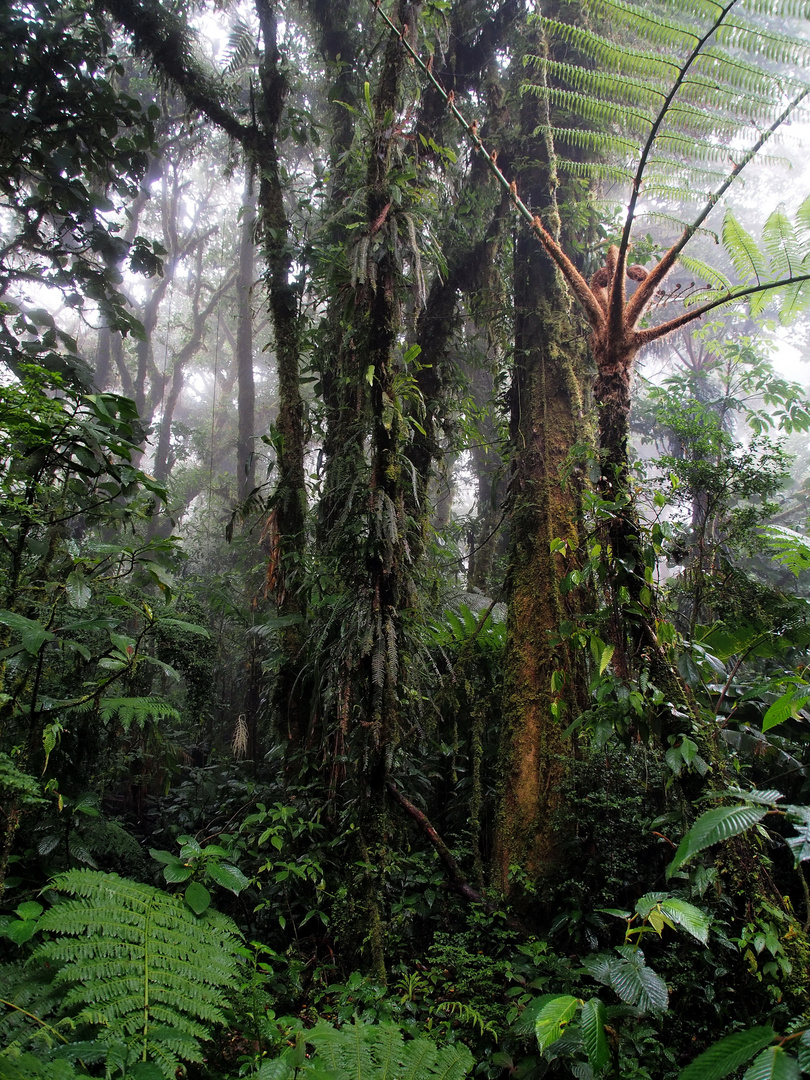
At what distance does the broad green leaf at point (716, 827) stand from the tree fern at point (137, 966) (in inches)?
42.4

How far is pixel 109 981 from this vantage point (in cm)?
136

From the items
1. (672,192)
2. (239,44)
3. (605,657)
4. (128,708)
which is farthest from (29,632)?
(239,44)

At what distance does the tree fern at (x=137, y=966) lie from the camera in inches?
50.1

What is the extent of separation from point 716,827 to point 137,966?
138 centimetres

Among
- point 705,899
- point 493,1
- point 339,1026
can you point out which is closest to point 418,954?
point 339,1026

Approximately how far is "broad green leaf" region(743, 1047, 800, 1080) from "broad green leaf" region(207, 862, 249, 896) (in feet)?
4.82

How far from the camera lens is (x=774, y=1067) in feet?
2.60

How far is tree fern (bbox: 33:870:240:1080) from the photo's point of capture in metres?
1.27

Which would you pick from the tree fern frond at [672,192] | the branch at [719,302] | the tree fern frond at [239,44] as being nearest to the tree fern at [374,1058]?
the branch at [719,302]

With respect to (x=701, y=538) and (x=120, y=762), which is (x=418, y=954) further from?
(x=701, y=538)

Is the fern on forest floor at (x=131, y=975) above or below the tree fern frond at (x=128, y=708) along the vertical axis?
below

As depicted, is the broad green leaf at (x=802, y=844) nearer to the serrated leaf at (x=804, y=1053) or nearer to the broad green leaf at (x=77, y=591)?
the serrated leaf at (x=804, y=1053)

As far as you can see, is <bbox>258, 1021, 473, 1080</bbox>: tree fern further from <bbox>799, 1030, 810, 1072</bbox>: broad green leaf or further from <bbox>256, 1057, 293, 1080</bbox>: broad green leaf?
<bbox>799, 1030, 810, 1072</bbox>: broad green leaf

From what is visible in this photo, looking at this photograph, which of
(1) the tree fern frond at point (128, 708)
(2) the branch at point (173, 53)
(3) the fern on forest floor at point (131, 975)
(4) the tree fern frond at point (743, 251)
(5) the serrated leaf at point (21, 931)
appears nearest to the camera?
(3) the fern on forest floor at point (131, 975)
